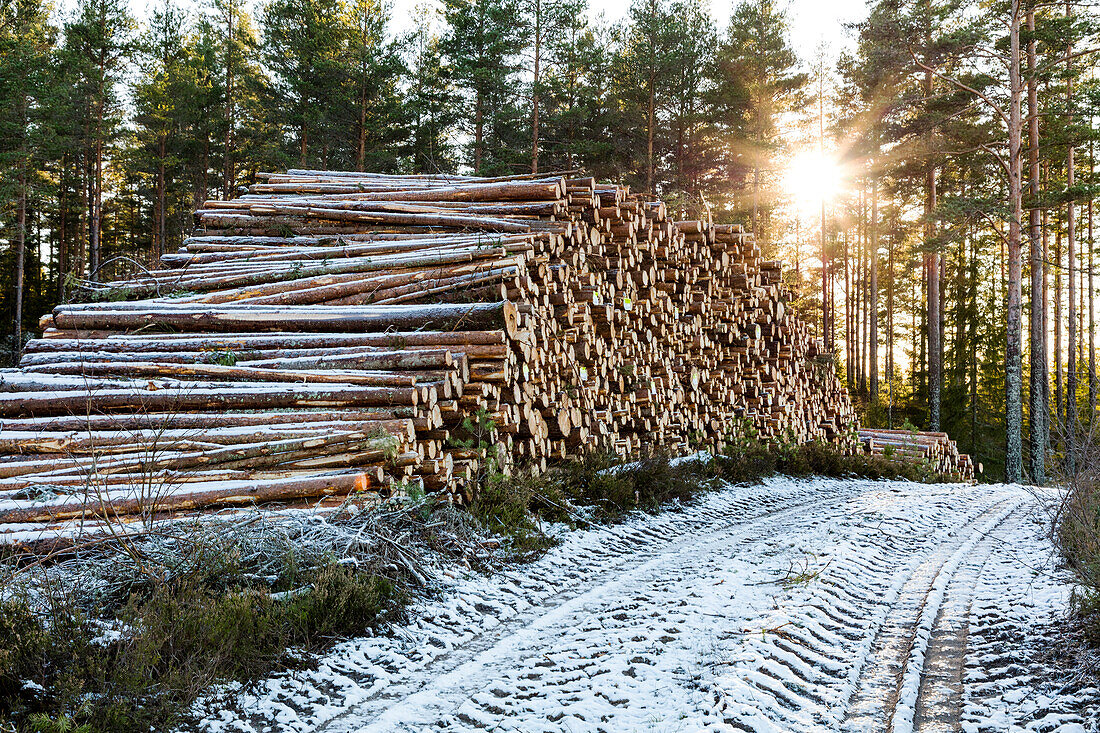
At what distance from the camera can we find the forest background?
65.4ft

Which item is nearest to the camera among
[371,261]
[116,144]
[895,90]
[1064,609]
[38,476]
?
[1064,609]

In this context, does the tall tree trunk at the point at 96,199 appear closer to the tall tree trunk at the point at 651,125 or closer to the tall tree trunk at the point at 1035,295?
the tall tree trunk at the point at 651,125

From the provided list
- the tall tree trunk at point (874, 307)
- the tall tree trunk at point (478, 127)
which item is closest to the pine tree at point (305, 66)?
the tall tree trunk at point (478, 127)

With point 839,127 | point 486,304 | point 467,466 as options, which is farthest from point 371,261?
point 839,127

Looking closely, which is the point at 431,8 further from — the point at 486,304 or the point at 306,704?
the point at 306,704

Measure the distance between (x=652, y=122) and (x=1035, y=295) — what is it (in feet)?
44.5

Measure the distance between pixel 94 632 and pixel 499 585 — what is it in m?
2.88

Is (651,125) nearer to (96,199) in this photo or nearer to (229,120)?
(229,120)

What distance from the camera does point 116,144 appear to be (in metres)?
30.7

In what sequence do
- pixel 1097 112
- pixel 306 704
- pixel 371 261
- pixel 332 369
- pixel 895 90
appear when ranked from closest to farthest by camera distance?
pixel 306 704 → pixel 332 369 → pixel 371 261 → pixel 1097 112 → pixel 895 90

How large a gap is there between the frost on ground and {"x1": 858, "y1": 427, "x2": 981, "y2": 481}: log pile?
36.3ft

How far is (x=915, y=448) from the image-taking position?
58.2 ft

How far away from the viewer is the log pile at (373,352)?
18.6 ft

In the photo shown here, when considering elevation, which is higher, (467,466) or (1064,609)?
(467,466)
